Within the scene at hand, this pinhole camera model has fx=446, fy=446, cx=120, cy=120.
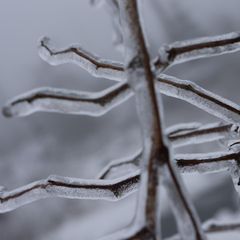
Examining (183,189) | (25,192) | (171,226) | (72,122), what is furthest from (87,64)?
(72,122)

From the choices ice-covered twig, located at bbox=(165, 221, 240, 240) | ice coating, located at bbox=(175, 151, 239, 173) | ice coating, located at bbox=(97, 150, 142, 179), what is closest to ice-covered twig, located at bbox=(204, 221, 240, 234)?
ice-covered twig, located at bbox=(165, 221, 240, 240)

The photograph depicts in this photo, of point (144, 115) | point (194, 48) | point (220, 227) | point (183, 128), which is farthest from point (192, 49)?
point (220, 227)

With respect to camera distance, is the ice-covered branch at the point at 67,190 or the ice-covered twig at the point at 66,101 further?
the ice-covered branch at the point at 67,190

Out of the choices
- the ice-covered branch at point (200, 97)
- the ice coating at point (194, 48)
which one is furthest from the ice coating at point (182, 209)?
the ice-covered branch at point (200, 97)

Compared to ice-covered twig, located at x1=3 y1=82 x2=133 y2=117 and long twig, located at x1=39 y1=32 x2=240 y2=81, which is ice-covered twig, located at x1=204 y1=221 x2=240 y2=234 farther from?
ice-covered twig, located at x1=3 y1=82 x2=133 y2=117

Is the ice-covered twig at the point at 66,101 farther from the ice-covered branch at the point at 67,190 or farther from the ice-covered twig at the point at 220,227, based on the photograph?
the ice-covered twig at the point at 220,227

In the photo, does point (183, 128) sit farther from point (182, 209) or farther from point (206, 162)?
point (182, 209)
